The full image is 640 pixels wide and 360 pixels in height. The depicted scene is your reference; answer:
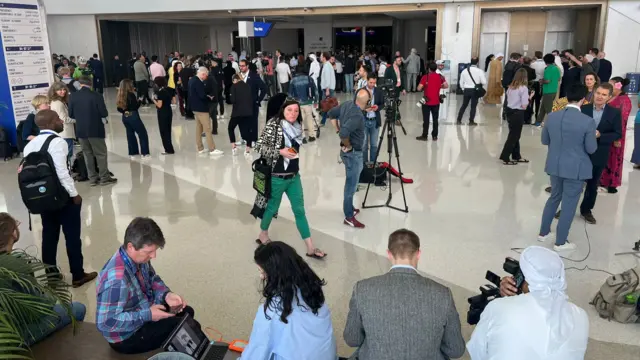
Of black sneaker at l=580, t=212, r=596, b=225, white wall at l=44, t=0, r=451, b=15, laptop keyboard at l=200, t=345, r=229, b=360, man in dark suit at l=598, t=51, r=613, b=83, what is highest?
white wall at l=44, t=0, r=451, b=15

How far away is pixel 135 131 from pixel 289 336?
288 inches

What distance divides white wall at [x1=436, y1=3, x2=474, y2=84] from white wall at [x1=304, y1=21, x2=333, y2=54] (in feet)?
28.9

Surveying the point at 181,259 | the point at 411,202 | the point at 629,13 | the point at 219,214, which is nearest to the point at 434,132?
the point at 411,202

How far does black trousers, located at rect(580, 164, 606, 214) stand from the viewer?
5.55 meters

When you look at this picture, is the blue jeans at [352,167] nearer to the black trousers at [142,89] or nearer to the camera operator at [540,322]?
the camera operator at [540,322]

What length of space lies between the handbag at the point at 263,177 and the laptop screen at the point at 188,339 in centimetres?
175

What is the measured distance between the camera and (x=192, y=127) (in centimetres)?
1192

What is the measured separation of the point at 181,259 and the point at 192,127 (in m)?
7.51

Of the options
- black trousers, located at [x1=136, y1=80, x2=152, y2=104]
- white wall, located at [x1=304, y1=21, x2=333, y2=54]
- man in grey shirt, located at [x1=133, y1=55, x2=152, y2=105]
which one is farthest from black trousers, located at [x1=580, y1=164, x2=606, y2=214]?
white wall, located at [x1=304, y1=21, x2=333, y2=54]

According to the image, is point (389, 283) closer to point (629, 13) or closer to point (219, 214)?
point (219, 214)

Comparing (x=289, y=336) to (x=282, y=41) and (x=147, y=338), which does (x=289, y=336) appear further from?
(x=282, y=41)

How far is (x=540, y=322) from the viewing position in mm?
1995

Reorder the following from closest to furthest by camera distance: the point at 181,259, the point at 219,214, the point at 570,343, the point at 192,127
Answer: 1. the point at 570,343
2. the point at 181,259
3. the point at 219,214
4. the point at 192,127

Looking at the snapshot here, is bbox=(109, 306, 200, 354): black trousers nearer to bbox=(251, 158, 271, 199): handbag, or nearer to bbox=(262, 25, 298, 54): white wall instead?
bbox=(251, 158, 271, 199): handbag
